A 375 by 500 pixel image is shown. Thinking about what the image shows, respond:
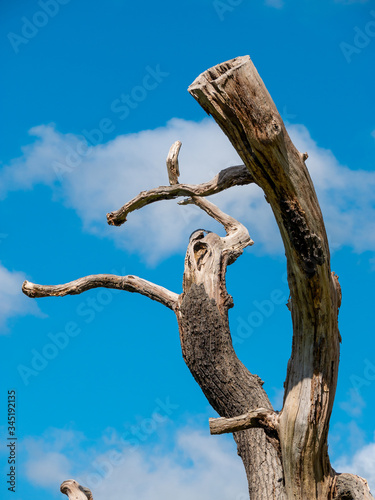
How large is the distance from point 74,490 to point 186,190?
10.7 ft

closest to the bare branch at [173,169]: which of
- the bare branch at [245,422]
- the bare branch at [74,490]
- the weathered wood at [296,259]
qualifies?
the weathered wood at [296,259]

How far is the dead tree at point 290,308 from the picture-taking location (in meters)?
3.03

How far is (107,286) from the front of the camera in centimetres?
612

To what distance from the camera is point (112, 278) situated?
6.01 metres

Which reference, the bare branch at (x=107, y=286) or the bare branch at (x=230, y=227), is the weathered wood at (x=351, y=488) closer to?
the bare branch at (x=107, y=286)

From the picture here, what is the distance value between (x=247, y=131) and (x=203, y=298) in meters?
2.38

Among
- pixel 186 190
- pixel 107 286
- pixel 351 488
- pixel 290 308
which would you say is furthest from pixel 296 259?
pixel 107 286

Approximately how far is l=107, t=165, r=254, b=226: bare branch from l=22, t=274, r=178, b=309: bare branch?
25.7 inches

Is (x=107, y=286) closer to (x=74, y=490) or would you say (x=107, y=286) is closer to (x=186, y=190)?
(x=186, y=190)

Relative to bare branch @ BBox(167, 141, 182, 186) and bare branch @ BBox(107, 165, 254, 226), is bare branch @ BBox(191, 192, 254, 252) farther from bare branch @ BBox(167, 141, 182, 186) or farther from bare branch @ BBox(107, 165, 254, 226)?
bare branch @ BBox(107, 165, 254, 226)

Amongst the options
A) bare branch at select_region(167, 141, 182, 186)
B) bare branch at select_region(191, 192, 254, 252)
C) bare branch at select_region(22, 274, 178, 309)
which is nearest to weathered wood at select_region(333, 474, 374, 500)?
bare branch at select_region(22, 274, 178, 309)

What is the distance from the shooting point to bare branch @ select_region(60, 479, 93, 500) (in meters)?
5.42

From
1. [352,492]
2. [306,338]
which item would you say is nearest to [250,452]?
[352,492]

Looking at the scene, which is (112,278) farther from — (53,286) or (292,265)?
(292,265)
